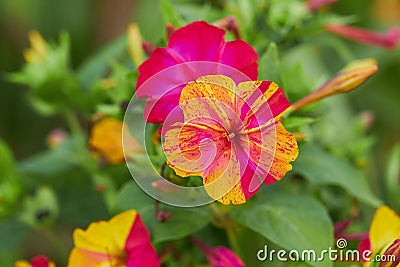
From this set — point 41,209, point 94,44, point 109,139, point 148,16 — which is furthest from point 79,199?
point 94,44

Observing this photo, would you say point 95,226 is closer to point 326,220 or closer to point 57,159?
point 326,220

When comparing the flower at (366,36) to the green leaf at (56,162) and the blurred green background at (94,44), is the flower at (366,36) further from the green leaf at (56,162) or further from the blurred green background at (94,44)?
the blurred green background at (94,44)

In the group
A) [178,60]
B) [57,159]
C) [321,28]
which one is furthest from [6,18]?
[178,60]

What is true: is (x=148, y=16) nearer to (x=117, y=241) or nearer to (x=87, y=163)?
(x=87, y=163)

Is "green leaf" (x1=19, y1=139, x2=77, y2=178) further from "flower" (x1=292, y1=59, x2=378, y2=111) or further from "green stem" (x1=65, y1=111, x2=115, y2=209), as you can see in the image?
"flower" (x1=292, y1=59, x2=378, y2=111)

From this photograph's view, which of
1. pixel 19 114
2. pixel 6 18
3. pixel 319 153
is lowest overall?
pixel 19 114

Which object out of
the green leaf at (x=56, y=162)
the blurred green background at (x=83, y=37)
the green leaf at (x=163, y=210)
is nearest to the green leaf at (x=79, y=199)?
the green leaf at (x=56, y=162)
